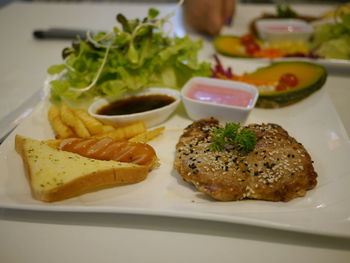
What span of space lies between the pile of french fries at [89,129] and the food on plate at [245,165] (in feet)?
1.39

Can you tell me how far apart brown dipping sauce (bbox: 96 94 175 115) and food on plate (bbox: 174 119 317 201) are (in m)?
0.74

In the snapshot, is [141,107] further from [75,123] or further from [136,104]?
[75,123]

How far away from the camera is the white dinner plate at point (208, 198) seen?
2.03m

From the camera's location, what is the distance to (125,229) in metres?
2.16

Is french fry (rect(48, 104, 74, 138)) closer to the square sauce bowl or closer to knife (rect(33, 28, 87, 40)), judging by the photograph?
the square sauce bowl

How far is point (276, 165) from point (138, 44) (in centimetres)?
210

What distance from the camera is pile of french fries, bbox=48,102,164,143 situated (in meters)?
2.95

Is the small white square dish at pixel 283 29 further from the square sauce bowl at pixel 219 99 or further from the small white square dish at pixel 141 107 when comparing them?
the small white square dish at pixel 141 107

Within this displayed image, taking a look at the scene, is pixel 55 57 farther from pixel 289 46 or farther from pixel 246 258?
pixel 246 258

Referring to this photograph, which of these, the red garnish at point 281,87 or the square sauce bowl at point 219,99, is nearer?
the square sauce bowl at point 219,99

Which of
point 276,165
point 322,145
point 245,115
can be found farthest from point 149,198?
point 322,145

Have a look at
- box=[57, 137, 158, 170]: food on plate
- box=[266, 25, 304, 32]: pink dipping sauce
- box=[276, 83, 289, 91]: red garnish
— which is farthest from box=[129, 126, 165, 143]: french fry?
box=[266, 25, 304, 32]: pink dipping sauce

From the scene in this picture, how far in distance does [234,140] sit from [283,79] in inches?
58.1

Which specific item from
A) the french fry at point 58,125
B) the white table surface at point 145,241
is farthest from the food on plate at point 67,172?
the french fry at point 58,125
